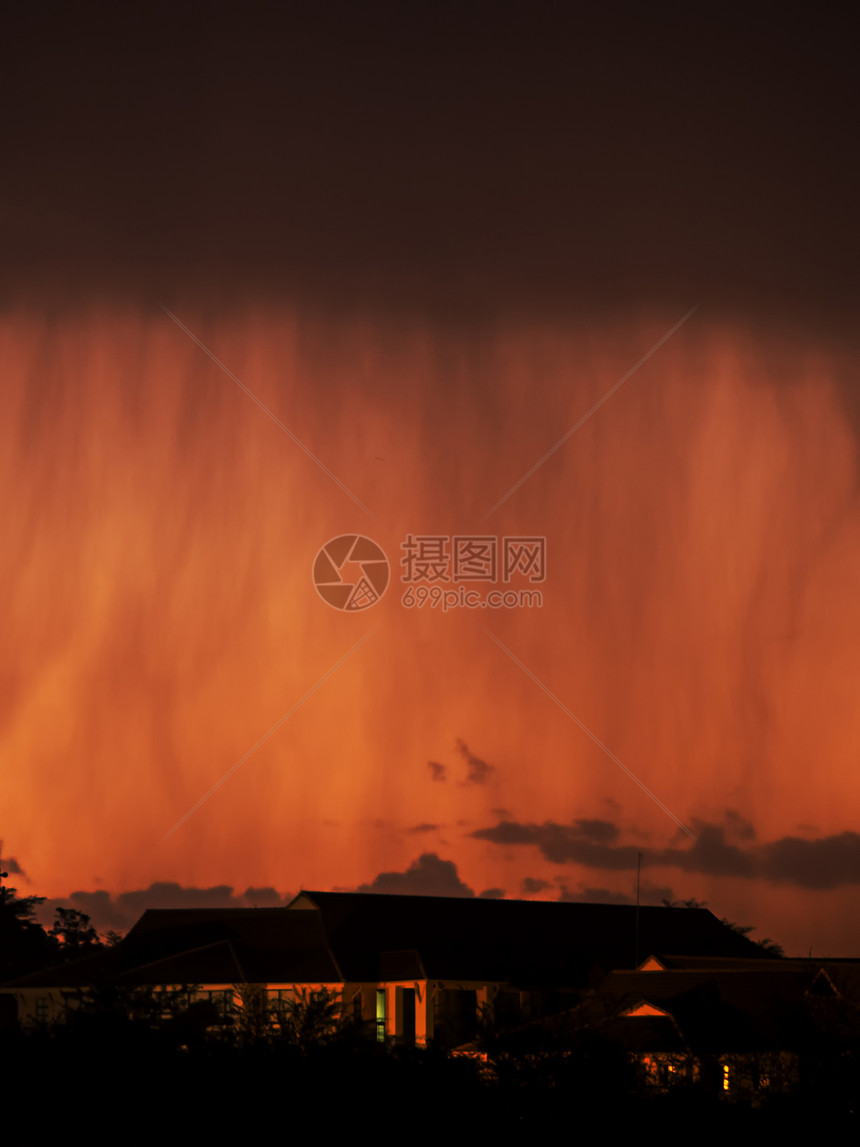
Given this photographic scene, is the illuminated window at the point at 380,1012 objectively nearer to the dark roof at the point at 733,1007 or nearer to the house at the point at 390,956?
the house at the point at 390,956

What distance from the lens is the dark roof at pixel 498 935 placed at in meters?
73.9

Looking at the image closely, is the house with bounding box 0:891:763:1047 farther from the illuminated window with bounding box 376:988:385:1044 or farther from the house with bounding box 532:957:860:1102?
the house with bounding box 532:957:860:1102

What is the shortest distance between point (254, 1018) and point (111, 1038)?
18.8 m

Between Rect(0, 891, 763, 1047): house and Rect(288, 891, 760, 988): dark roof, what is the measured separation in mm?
83

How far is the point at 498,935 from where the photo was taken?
7756 centimetres

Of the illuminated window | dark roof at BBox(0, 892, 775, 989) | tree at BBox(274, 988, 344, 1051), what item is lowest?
the illuminated window

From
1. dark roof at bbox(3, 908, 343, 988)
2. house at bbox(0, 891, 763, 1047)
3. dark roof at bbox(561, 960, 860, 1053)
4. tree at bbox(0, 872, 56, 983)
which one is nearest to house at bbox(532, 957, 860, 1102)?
dark roof at bbox(561, 960, 860, 1053)

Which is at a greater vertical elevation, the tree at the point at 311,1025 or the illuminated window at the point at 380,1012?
the tree at the point at 311,1025

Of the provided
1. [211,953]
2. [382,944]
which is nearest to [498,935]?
[382,944]

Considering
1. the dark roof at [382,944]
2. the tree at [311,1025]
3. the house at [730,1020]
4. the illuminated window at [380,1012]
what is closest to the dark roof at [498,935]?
the dark roof at [382,944]

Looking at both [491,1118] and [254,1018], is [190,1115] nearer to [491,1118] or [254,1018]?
[491,1118]

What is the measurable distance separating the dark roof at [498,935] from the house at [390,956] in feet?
0.27

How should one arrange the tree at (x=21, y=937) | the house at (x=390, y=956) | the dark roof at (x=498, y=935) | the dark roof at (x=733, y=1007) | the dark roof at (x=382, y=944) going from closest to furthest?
the dark roof at (x=733, y=1007), the house at (x=390, y=956), the dark roof at (x=382, y=944), the dark roof at (x=498, y=935), the tree at (x=21, y=937)

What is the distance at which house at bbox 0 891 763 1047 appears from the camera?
6888cm
